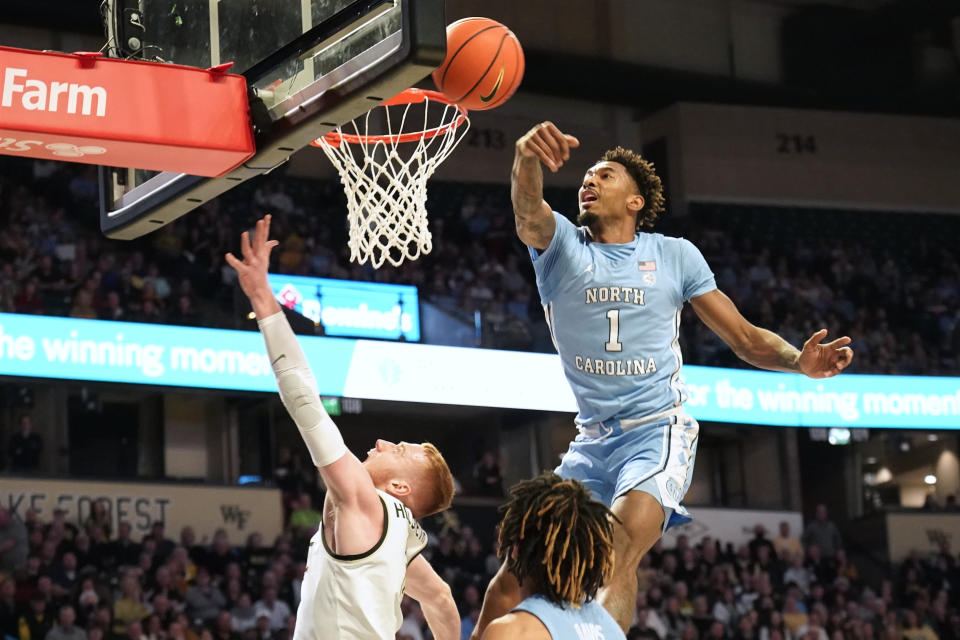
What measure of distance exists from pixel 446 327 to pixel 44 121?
38.0 feet

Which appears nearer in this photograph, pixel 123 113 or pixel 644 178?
pixel 123 113

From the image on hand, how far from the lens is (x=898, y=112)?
76.5ft

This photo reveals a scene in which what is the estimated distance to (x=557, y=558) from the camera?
3371 mm

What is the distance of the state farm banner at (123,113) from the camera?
4.64 meters

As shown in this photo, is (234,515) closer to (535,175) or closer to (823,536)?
(823,536)

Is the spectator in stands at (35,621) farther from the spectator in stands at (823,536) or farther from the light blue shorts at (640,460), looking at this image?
the spectator in stands at (823,536)

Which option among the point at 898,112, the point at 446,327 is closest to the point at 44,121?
the point at 446,327

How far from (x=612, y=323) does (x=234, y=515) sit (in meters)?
11.6

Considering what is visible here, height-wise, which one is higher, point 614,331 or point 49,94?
point 49,94

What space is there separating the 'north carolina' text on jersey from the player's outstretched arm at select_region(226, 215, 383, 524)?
1.49 m

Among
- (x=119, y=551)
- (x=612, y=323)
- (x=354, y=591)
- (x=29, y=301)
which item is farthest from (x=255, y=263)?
(x=29, y=301)

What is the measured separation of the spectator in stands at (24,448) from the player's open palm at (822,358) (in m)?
11.0

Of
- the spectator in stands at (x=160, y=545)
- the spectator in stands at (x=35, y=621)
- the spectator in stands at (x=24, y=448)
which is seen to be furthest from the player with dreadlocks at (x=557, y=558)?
the spectator in stands at (x=24, y=448)

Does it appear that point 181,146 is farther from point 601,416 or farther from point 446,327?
point 446,327
